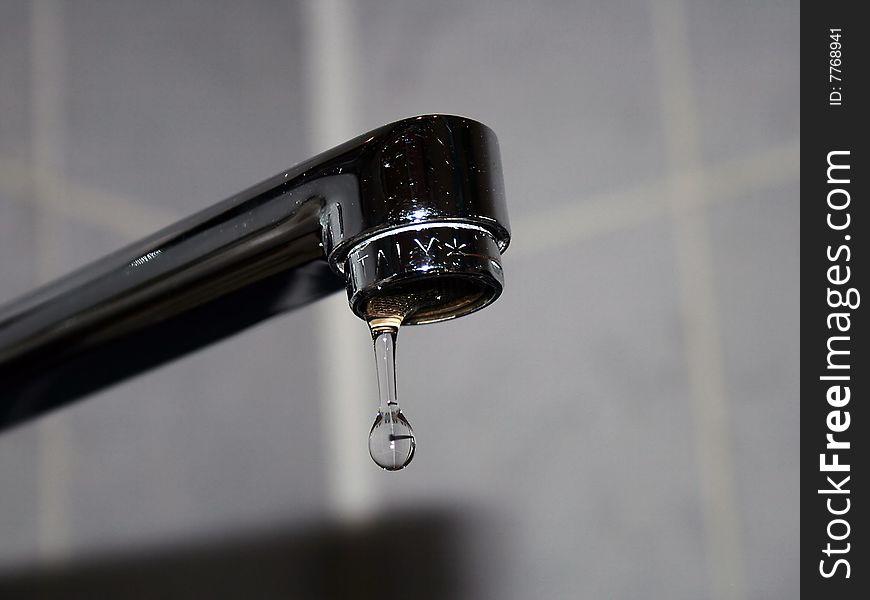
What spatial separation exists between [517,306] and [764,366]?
0.22m

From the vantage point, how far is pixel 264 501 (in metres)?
0.76

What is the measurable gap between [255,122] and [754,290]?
47cm

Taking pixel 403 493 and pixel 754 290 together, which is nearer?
pixel 754 290

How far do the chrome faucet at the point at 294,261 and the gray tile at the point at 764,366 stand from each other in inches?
16.2

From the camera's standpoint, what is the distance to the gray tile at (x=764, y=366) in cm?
64

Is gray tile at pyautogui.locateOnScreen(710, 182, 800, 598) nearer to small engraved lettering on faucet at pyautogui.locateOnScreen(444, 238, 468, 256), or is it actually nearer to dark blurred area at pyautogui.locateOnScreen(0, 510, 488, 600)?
dark blurred area at pyautogui.locateOnScreen(0, 510, 488, 600)

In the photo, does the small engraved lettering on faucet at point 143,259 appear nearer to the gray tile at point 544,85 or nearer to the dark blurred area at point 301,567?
the dark blurred area at point 301,567

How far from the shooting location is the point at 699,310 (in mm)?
693

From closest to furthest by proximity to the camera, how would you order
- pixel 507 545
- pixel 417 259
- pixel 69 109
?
pixel 417 259 < pixel 69 109 < pixel 507 545

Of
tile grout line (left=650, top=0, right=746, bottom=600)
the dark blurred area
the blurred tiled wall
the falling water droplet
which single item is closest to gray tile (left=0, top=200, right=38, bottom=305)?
the blurred tiled wall
